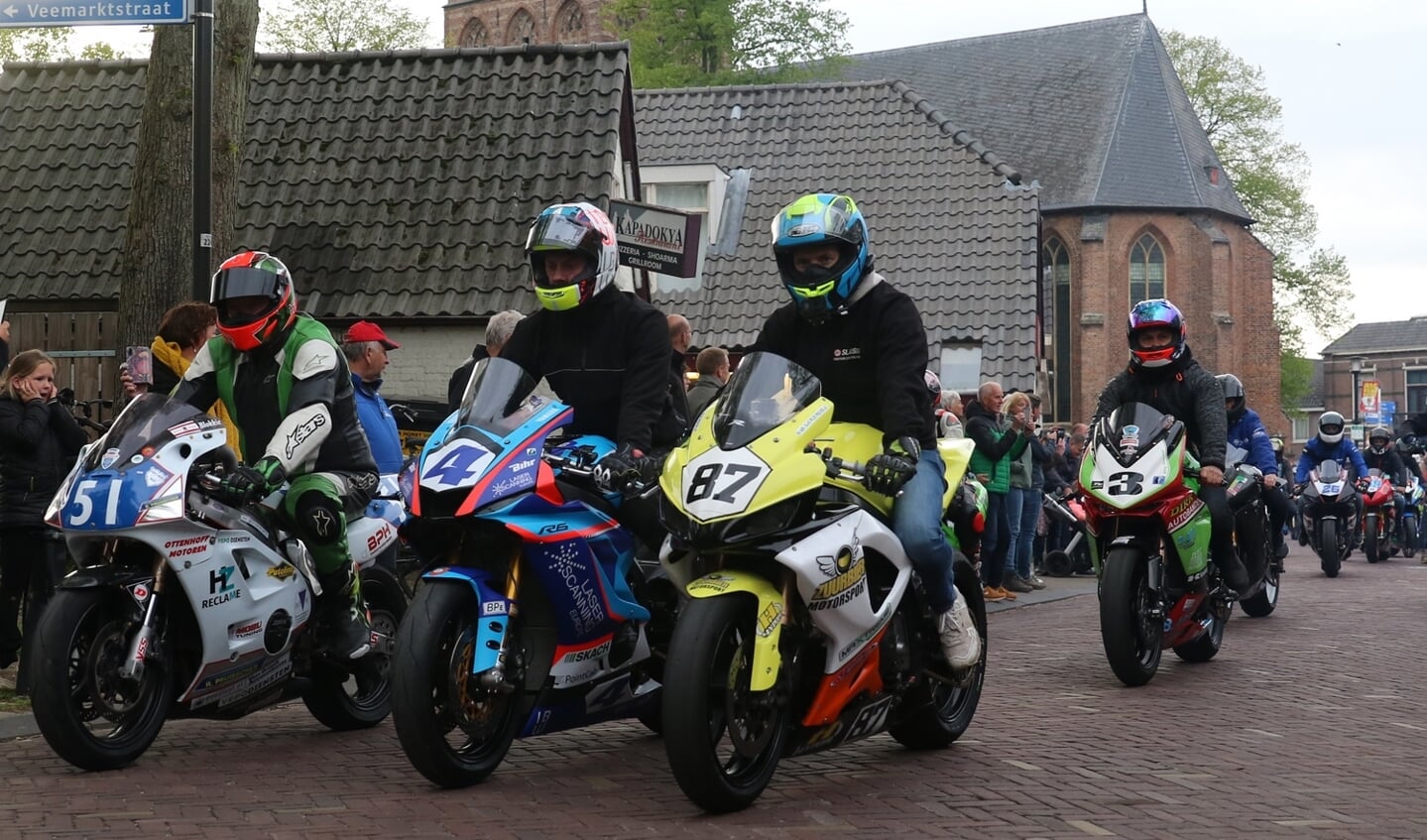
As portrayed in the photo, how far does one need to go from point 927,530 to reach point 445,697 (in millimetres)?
1755

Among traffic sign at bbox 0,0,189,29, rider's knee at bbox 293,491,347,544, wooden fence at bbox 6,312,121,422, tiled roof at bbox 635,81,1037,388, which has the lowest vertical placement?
rider's knee at bbox 293,491,347,544

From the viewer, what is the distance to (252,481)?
6.42 metres

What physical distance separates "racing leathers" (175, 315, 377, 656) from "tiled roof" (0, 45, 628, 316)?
35.0 ft

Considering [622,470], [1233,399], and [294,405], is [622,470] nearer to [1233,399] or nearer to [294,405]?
[294,405]

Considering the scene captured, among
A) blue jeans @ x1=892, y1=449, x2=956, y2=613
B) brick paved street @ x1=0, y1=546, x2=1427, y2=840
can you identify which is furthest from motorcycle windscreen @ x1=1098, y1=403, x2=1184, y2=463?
blue jeans @ x1=892, y1=449, x2=956, y2=613

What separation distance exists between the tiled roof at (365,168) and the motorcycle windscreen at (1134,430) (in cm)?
900

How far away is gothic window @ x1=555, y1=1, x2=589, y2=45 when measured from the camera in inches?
2852

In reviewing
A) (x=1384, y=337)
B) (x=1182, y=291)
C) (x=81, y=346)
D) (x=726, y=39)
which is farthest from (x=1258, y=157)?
(x=1384, y=337)

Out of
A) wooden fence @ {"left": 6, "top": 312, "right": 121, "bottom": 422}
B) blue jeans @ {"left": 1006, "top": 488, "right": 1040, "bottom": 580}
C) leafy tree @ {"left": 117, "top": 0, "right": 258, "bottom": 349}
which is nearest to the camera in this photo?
leafy tree @ {"left": 117, "top": 0, "right": 258, "bottom": 349}

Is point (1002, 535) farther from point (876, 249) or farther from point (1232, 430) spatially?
point (876, 249)

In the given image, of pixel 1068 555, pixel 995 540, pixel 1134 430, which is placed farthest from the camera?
pixel 1068 555

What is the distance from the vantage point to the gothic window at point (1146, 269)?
57344 millimetres

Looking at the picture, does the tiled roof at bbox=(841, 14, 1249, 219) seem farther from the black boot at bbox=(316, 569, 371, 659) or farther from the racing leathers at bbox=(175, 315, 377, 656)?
the black boot at bbox=(316, 569, 371, 659)

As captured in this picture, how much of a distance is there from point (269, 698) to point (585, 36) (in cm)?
6642
